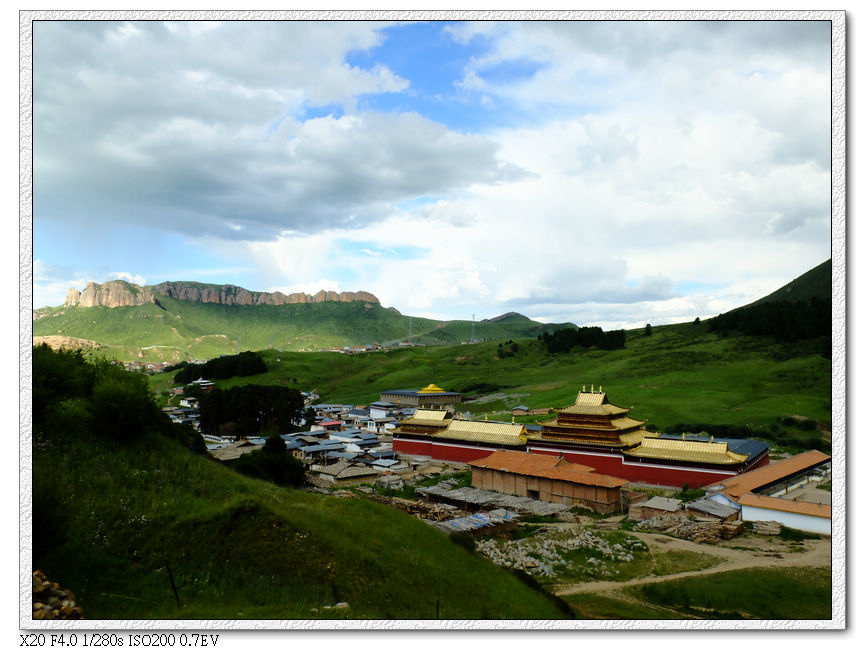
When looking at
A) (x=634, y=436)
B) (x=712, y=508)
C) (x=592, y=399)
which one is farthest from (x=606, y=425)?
(x=712, y=508)

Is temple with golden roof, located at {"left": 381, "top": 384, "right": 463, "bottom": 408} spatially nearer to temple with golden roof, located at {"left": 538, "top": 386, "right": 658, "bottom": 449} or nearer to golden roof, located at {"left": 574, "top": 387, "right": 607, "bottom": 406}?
temple with golden roof, located at {"left": 538, "top": 386, "right": 658, "bottom": 449}

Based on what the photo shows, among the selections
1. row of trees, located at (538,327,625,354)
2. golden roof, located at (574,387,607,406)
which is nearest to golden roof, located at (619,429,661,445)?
golden roof, located at (574,387,607,406)

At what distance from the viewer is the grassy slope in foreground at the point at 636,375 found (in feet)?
198

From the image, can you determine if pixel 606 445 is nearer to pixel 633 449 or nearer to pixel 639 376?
pixel 633 449

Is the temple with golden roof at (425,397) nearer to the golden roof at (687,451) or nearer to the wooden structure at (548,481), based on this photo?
the wooden structure at (548,481)

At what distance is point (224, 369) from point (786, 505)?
107058 millimetres

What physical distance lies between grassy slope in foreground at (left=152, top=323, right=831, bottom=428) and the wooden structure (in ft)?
88.5

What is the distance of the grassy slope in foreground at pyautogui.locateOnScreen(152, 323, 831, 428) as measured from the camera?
60250mm

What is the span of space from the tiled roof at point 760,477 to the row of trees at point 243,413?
47.5m

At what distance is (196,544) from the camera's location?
13.3 m

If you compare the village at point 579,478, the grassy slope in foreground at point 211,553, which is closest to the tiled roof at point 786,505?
the village at point 579,478

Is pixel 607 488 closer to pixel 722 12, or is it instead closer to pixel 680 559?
pixel 680 559
